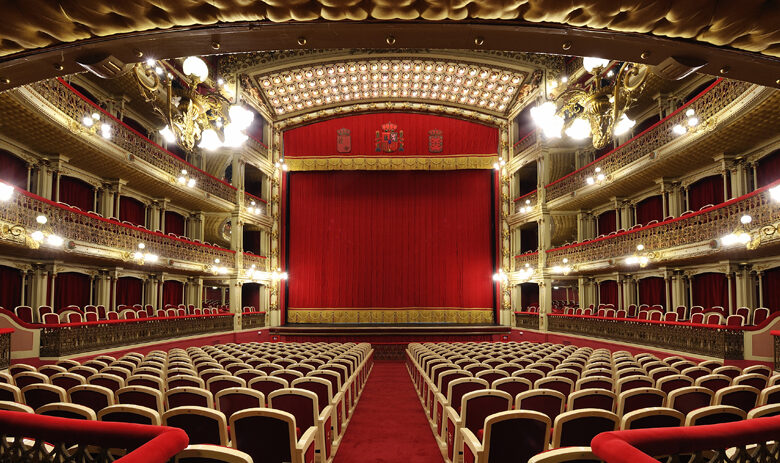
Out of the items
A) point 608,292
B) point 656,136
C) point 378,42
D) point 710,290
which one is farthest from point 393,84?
point 378,42

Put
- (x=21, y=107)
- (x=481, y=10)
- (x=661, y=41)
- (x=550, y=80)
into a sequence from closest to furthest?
(x=481, y=10)
(x=661, y=41)
(x=21, y=107)
(x=550, y=80)

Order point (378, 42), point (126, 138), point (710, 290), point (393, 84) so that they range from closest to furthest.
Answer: point (378, 42), point (126, 138), point (710, 290), point (393, 84)

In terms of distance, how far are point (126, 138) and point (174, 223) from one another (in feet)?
20.1

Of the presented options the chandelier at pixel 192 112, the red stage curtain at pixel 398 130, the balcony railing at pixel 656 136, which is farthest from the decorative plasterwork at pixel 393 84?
the chandelier at pixel 192 112

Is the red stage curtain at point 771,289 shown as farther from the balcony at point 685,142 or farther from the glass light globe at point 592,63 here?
the glass light globe at point 592,63

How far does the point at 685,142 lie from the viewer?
1229cm

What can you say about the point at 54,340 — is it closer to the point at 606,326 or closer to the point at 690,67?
the point at 690,67

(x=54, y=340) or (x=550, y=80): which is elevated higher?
(x=550, y=80)

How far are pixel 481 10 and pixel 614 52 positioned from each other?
42.8 inches

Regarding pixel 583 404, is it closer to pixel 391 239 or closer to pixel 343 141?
pixel 391 239

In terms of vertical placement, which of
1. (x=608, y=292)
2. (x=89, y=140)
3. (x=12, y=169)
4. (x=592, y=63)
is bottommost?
(x=608, y=292)

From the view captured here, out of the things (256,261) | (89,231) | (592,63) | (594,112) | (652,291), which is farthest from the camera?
(256,261)

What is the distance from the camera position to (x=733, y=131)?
11320mm

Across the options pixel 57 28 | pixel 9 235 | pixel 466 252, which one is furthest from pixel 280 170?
pixel 57 28
